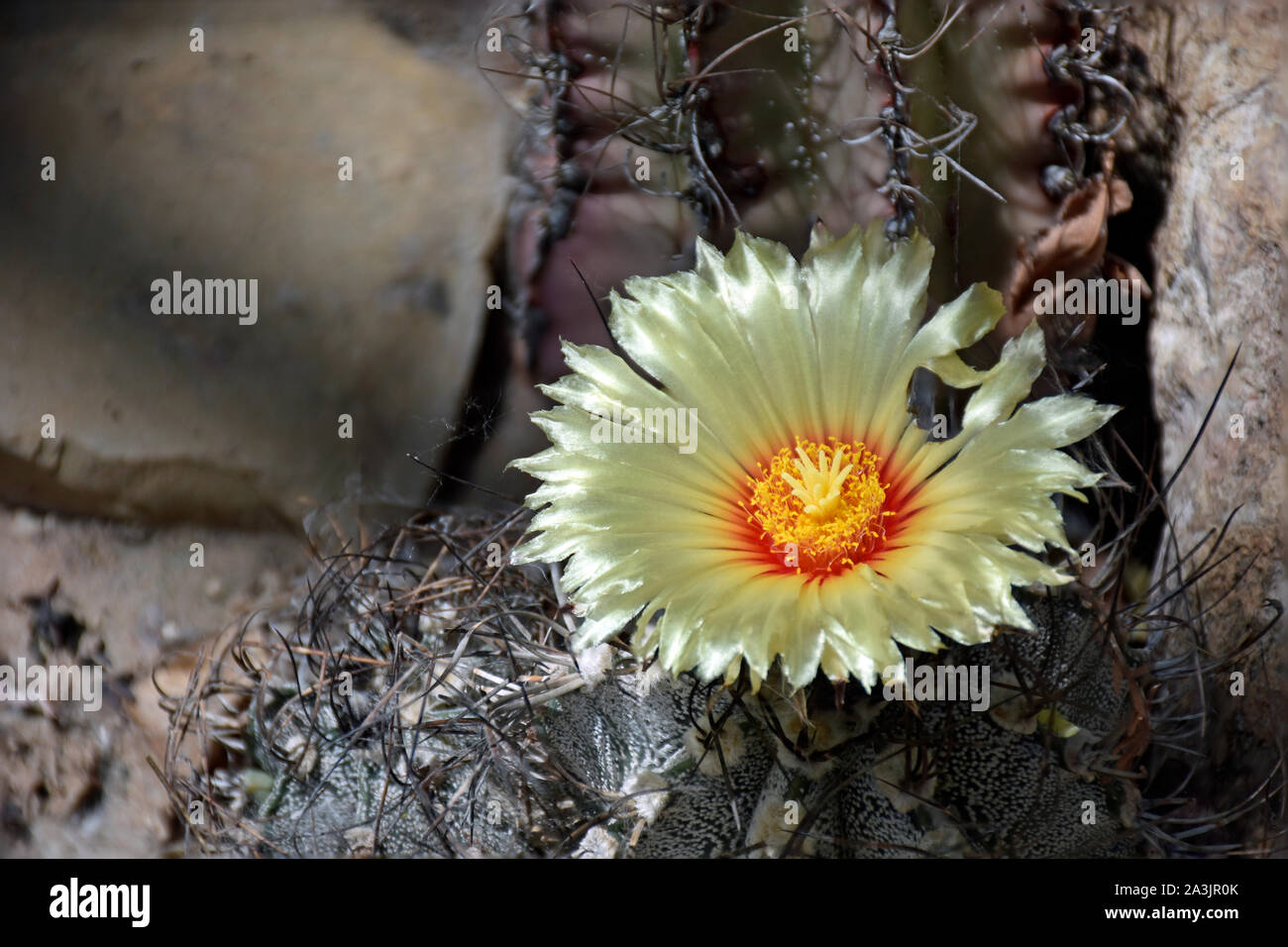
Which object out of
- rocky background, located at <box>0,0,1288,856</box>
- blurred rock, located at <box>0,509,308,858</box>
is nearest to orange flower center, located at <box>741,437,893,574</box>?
rocky background, located at <box>0,0,1288,856</box>

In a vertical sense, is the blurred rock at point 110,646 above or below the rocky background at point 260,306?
below

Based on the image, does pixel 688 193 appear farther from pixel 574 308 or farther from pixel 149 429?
pixel 149 429

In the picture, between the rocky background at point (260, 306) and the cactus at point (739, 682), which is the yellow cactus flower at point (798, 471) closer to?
the cactus at point (739, 682)

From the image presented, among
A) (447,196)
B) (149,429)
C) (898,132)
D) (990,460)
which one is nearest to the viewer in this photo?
(990,460)

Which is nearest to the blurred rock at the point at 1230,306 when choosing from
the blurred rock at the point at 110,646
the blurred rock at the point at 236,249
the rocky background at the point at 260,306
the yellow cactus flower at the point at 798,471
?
the rocky background at the point at 260,306

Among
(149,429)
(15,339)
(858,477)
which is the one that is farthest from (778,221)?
(15,339)

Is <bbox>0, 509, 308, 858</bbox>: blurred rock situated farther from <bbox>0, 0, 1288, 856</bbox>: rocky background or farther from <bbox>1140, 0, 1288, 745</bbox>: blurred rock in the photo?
<bbox>1140, 0, 1288, 745</bbox>: blurred rock
